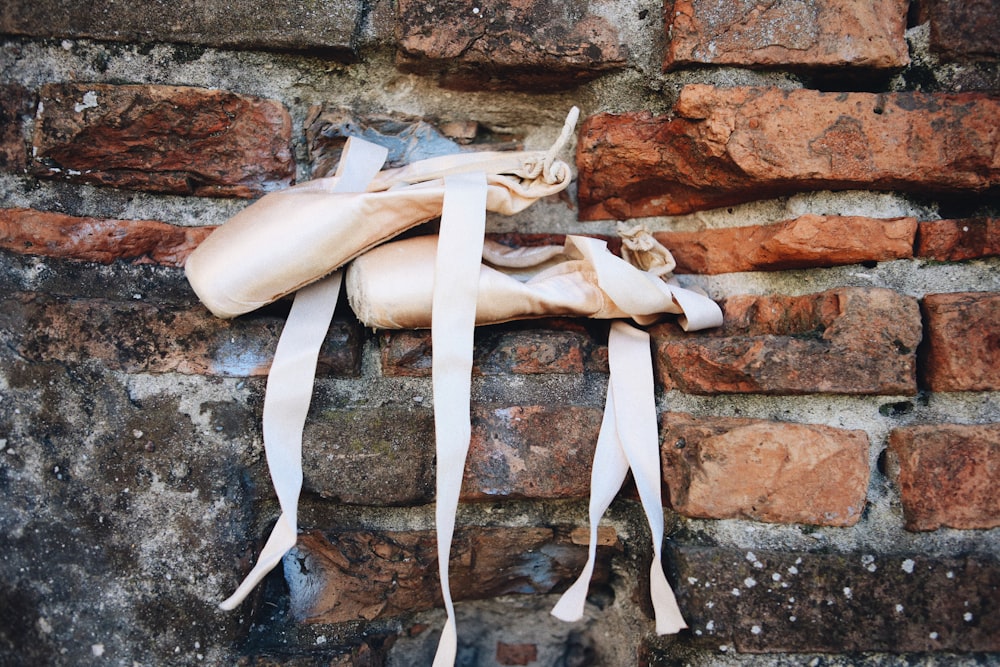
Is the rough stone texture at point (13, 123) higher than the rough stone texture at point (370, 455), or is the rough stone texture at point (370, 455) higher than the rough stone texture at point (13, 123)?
the rough stone texture at point (13, 123)

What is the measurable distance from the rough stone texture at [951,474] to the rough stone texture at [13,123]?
885mm

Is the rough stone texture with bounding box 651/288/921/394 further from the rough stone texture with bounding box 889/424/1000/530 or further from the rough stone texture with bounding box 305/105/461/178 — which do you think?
the rough stone texture with bounding box 305/105/461/178

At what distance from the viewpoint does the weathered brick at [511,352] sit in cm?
77

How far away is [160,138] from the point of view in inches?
30.8

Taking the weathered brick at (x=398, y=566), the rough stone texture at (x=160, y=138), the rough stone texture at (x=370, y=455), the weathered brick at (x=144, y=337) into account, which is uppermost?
the rough stone texture at (x=160, y=138)

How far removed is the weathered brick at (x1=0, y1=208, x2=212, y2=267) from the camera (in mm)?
774

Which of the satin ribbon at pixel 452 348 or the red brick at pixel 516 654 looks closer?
the satin ribbon at pixel 452 348

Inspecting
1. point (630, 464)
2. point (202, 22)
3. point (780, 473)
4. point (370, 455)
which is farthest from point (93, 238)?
point (780, 473)

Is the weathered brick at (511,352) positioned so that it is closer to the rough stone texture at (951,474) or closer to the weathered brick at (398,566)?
the weathered brick at (398,566)

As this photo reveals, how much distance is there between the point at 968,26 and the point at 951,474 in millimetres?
427

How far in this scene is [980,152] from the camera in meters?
0.74

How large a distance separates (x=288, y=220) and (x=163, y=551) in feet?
1.06

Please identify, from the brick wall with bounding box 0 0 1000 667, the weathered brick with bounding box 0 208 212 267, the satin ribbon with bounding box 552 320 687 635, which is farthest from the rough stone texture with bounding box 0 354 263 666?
the satin ribbon with bounding box 552 320 687 635

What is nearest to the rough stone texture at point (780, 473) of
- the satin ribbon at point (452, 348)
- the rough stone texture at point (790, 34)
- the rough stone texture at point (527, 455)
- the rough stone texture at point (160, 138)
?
the rough stone texture at point (527, 455)
